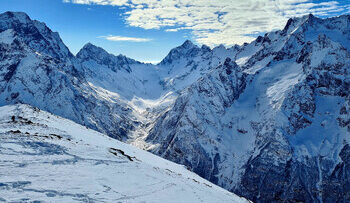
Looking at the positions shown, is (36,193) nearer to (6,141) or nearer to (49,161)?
(49,161)

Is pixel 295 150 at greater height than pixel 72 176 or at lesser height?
greater

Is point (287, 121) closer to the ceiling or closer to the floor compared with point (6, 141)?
closer to the ceiling

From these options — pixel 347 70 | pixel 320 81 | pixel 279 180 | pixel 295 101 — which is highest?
pixel 347 70

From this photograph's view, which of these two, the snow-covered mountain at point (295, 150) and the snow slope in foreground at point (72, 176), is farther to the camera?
the snow-covered mountain at point (295, 150)

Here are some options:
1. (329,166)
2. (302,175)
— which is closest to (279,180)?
(302,175)

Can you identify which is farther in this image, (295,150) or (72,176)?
(295,150)

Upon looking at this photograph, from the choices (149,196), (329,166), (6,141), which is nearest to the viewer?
(149,196)

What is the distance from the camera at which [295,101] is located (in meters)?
195

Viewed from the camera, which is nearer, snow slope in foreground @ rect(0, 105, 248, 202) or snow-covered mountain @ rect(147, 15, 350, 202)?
snow slope in foreground @ rect(0, 105, 248, 202)

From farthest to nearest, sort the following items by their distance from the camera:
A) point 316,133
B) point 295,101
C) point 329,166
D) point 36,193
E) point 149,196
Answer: point 295,101 → point 316,133 → point 329,166 → point 149,196 → point 36,193

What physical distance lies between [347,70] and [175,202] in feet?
716

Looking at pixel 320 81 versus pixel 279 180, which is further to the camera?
pixel 320 81

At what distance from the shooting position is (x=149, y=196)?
25.0m

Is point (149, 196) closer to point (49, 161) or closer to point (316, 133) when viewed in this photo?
point (49, 161)
